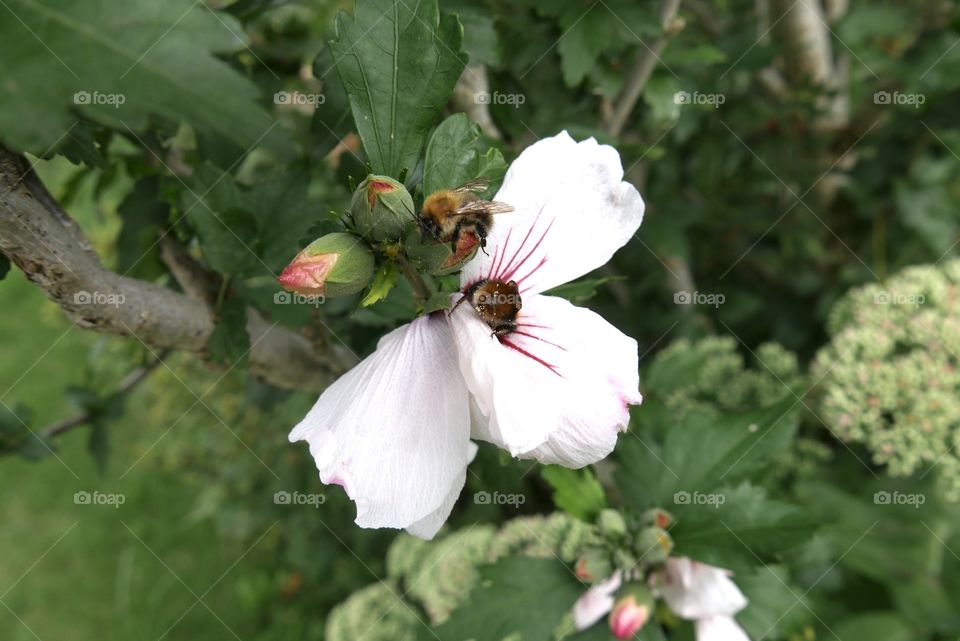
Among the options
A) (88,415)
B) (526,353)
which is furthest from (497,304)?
(88,415)

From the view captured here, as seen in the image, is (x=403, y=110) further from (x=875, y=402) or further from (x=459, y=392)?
(x=875, y=402)

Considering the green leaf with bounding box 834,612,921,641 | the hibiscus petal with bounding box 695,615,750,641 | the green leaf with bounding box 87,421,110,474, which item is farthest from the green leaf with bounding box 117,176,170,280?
the green leaf with bounding box 834,612,921,641

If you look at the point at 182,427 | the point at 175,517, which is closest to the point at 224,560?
the point at 175,517

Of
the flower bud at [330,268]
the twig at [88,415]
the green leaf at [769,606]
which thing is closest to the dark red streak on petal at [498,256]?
the flower bud at [330,268]

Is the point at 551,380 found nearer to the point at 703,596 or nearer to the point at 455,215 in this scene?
the point at 455,215

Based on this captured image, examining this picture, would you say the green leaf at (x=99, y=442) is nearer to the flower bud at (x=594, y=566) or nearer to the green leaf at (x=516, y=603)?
the green leaf at (x=516, y=603)

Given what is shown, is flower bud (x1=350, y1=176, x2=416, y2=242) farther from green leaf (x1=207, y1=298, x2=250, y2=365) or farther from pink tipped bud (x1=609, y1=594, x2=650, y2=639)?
pink tipped bud (x1=609, y1=594, x2=650, y2=639)
